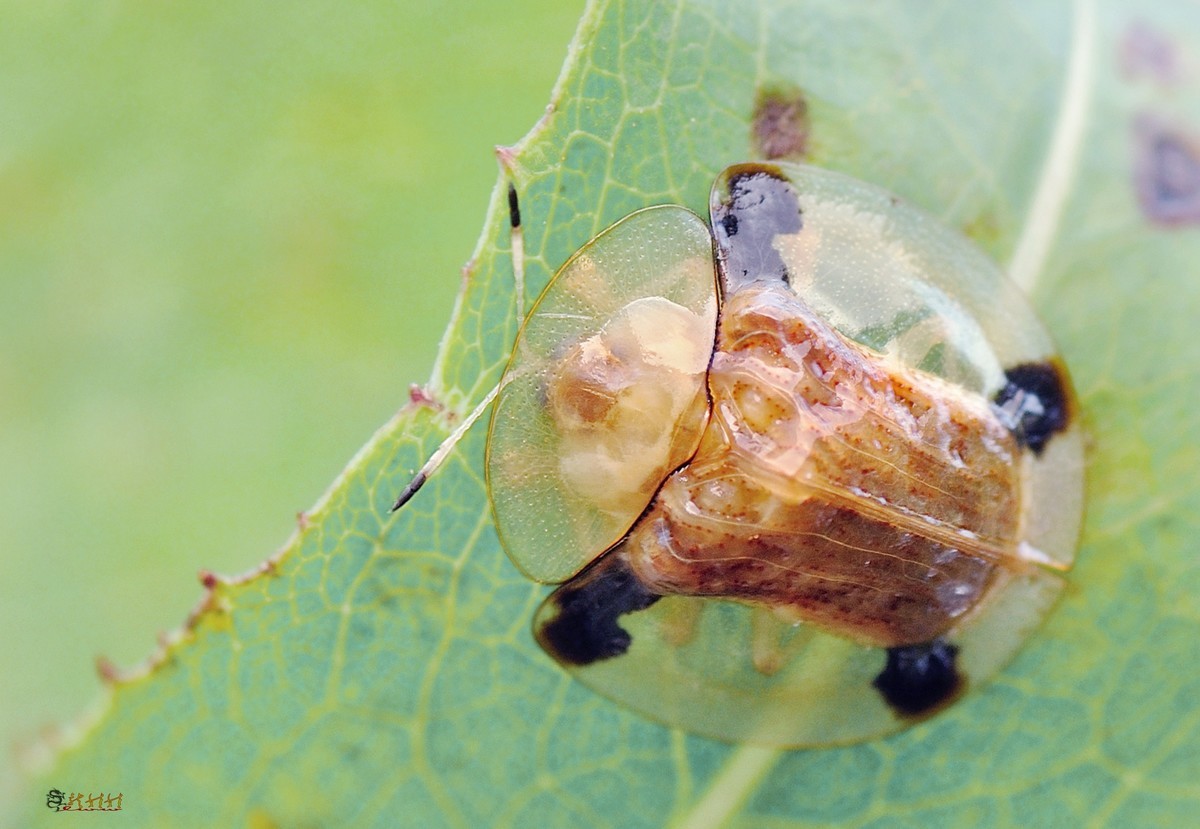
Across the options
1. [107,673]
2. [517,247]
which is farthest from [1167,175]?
[107,673]

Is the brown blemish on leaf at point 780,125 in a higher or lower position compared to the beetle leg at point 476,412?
higher

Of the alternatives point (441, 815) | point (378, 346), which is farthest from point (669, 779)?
point (378, 346)

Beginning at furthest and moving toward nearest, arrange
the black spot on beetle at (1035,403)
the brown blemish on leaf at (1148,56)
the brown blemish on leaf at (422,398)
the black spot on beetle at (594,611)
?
the brown blemish on leaf at (1148,56)
the black spot on beetle at (1035,403)
the black spot on beetle at (594,611)
the brown blemish on leaf at (422,398)

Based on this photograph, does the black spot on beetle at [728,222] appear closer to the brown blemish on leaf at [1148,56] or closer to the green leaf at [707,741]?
the green leaf at [707,741]

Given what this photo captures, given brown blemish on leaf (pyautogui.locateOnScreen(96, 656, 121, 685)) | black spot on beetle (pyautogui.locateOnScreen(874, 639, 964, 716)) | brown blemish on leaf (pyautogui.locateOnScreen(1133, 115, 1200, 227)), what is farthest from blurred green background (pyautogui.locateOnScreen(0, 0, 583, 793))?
brown blemish on leaf (pyautogui.locateOnScreen(1133, 115, 1200, 227))

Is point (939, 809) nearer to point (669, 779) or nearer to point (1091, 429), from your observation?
point (669, 779)

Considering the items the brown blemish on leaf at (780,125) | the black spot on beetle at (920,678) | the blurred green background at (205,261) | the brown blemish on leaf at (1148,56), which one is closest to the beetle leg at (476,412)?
the brown blemish on leaf at (780,125)
